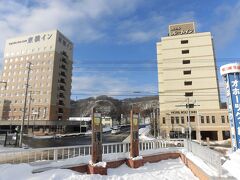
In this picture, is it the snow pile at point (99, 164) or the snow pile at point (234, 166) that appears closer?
the snow pile at point (234, 166)

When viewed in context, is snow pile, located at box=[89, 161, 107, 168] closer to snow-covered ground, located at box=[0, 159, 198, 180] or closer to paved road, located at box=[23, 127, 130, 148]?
snow-covered ground, located at box=[0, 159, 198, 180]

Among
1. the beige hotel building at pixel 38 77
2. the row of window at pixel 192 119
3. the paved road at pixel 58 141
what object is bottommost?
the paved road at pixel 58 141

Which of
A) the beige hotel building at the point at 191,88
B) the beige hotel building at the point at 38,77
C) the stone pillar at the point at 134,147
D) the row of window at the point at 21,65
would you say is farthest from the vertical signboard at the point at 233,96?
the row of window at the point at 21,65

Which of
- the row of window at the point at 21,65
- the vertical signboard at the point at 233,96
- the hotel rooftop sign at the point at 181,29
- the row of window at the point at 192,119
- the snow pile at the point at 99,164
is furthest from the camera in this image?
the row of window at the point at 21,65

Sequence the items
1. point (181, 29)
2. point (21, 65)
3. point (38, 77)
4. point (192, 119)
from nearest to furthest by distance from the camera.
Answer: point (192, 119) < point (181, 29) < point (38, 77) < point (21, 65)

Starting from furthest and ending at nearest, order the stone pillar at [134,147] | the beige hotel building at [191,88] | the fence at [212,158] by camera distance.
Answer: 1. the beige hotel building at [191,88]
2. the stone pillar at [134,147]
3. the fence at [212,158]

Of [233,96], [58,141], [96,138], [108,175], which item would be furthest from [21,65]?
[233,96]

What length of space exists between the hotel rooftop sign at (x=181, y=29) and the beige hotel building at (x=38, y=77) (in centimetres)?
3942

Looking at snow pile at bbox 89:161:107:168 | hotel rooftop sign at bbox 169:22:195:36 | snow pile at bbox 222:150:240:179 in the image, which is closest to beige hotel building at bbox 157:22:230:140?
hotel rooftop sign at bbox 169:22:195:36

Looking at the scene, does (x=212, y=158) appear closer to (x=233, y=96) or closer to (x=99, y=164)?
(x=233, y=96)

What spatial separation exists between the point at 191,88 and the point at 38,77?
50955 millimetres

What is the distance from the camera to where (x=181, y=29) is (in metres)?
68.7

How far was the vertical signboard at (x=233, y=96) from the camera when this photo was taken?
15090mm

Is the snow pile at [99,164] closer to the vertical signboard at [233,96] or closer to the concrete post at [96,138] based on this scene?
the concrete post at [96,138]
